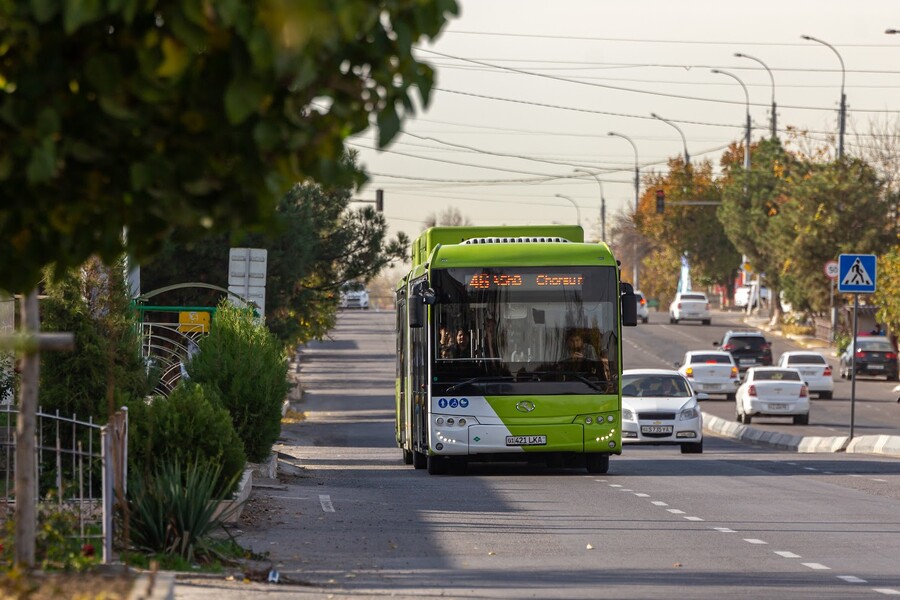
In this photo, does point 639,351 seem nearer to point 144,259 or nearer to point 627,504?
point 627,504

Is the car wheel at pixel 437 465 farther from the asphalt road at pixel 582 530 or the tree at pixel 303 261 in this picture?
the tree at pixel 303 261

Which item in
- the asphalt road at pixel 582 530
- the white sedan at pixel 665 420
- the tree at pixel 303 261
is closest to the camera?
the asphalt road at pixel 582 530

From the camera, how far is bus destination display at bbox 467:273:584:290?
22.0 meters

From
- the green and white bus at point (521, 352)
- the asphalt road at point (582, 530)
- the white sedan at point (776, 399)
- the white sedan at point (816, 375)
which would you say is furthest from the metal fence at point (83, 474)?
the white sedan at point (816, 375)

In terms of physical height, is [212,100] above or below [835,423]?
above

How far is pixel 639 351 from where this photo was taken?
3105 inches

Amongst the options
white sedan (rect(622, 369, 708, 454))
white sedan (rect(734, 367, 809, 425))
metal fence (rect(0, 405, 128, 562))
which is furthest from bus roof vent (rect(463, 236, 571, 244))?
white sedan (rect(734, 367, 809, 425))

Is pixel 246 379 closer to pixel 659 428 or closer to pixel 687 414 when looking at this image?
pixel 659 428

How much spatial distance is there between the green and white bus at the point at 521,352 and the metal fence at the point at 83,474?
24.6 feet

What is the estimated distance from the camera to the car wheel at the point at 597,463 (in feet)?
76.1

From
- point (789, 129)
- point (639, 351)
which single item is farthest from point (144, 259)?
point (789, 129)

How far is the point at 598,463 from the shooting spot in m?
23.2

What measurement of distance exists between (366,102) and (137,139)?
84 cm

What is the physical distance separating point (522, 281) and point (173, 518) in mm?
11327
